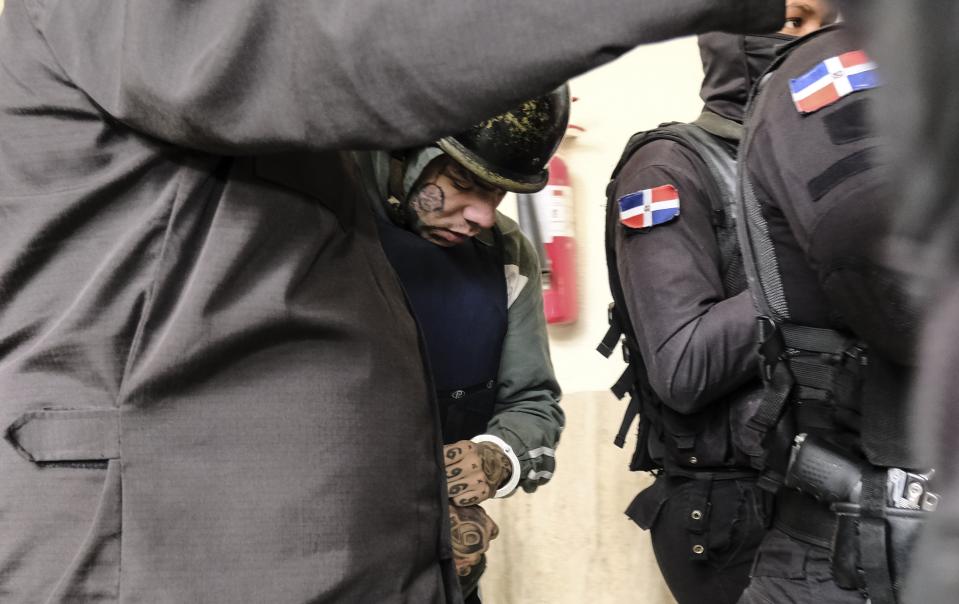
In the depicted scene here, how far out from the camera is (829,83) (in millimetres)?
1093

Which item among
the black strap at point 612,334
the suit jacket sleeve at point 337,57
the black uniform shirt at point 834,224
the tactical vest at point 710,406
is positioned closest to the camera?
the suit jacket sleeve at point 337,57

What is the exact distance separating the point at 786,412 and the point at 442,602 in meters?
0.57

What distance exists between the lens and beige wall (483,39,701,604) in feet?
7.72

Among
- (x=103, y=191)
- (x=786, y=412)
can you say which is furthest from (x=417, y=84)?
(x=786, y=412)

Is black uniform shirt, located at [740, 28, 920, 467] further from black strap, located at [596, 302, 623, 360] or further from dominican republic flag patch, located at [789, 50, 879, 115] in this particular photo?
black strap, located at [596, 302, 623, 360]

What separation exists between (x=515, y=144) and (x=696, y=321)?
427 mm

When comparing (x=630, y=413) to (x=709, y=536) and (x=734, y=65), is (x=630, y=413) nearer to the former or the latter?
(x=709, y=536)

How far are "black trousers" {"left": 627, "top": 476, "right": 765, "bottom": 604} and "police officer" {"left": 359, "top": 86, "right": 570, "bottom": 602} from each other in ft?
1.02

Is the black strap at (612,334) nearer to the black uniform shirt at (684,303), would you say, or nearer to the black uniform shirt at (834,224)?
the black uniform shirt at (684,303)

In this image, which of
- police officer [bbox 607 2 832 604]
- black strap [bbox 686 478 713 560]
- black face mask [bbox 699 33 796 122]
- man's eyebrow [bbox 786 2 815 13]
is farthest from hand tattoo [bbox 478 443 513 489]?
man's eyebrow [bbox 786 2 815 13]

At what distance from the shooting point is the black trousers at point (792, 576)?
45.2 inches

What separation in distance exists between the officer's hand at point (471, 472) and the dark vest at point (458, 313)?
0.35 feet

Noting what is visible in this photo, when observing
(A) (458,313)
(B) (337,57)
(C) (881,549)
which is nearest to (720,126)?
(A) (458,313)

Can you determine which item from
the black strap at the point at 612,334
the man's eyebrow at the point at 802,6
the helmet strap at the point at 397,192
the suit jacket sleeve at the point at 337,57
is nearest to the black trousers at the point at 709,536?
the black strap at the point at 612,334
